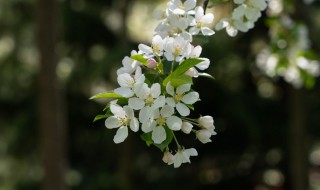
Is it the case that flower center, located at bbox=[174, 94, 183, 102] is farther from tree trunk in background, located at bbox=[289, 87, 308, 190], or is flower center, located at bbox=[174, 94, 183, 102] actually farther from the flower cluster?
tree trunk in background, located at bbox=[289, 87, 308, 190]

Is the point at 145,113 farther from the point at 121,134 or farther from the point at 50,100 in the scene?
the point at 50,100

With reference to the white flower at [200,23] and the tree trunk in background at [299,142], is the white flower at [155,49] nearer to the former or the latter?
the white flower at [200,23]

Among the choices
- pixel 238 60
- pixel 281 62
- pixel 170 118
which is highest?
pixel 170 118

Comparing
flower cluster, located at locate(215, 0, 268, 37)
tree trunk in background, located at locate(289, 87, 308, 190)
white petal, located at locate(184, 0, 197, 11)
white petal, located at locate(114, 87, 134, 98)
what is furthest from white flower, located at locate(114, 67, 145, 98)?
tree trunk in background, located at locate(289, 87, 308, 190)

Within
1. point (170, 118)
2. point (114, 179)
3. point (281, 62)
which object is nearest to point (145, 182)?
point (114, 179)

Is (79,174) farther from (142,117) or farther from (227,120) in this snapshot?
(142,117)
